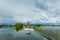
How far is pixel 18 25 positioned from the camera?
145250mm
